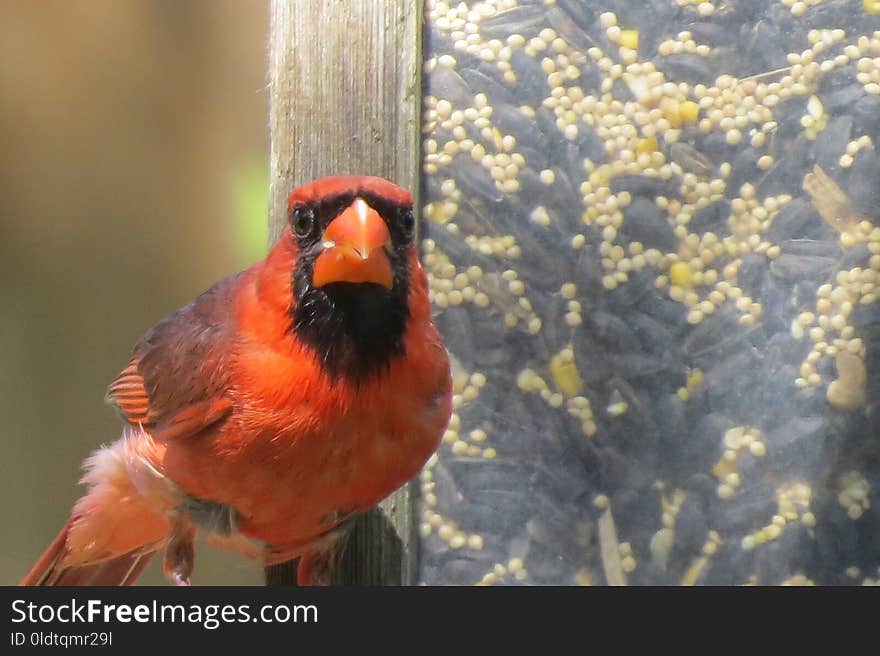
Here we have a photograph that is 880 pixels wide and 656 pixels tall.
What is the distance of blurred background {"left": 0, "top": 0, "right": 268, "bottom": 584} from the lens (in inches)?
104

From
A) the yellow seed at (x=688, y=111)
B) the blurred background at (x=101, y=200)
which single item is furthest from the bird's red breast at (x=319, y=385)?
the blurred background at (x=101, y=200)

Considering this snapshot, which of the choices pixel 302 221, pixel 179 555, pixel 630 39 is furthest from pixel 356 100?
pixel 179 555

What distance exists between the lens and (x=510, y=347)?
196cm

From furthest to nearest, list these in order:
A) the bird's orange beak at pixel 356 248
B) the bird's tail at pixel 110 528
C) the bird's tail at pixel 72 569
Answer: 1. the bird's tail at pixel 72 569
2. the bird's tail at pixel 110 528
3. the bird's orange beak at pixel 356 248

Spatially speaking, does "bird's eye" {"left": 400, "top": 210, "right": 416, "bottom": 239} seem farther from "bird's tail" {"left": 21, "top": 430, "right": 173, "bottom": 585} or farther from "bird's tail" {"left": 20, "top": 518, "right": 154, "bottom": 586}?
"bird's tail" {"left": 20, "top": 518, "right": 154, "bottom": 586}

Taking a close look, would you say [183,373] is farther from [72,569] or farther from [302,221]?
[72,569]

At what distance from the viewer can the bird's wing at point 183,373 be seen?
1.73 metres

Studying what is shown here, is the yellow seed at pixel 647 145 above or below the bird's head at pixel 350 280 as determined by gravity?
above

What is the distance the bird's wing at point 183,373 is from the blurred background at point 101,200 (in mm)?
562

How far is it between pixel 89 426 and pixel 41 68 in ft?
3.39

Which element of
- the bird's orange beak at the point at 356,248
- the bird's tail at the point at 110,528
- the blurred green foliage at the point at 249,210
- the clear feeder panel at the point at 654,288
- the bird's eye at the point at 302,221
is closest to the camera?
the bird's orange beak at the point at 356,248

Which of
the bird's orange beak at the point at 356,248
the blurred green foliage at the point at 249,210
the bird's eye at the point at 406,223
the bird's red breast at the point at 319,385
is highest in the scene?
the blurred green foliage at the point at 249,210

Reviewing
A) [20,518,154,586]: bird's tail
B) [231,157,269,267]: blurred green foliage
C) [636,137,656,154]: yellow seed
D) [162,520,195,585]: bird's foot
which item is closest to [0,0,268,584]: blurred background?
[231,157,269,267]: blurred green foliage

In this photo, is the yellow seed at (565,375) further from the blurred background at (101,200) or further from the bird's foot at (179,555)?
the blurred background at (101,200)
